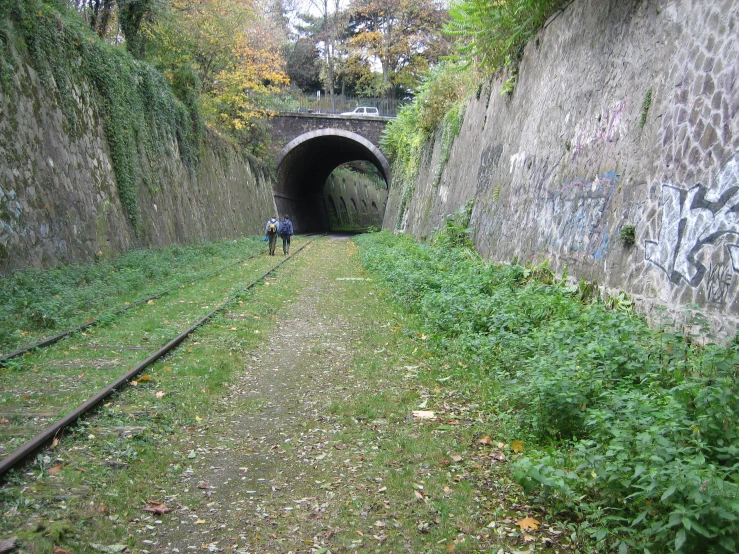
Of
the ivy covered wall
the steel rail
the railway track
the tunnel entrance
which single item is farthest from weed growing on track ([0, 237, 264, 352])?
the tunnel entrance

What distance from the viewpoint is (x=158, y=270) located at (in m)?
15.1

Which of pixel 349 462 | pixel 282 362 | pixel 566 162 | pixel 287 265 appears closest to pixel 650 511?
pixel 349 462

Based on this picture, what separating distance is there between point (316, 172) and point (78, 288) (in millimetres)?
44706

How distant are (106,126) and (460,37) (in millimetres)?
10703

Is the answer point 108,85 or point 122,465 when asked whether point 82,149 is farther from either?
point 122,465

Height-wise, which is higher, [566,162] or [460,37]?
[460,37]

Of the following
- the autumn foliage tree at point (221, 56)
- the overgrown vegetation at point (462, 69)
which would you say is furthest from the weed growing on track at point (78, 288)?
the autumn foliage tree at point (221, 56)

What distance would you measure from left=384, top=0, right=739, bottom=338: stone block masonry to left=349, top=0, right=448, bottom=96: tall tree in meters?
37.2

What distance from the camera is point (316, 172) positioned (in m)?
55.3

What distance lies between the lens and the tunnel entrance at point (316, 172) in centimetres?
4259

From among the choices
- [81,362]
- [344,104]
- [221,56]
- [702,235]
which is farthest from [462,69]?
[344,104]

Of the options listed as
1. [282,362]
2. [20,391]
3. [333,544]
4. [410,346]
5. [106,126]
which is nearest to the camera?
[333,544]

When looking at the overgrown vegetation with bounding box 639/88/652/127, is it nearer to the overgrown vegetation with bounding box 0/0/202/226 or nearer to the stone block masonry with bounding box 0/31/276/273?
the stone block masonry with bounding box 0/31/276/273

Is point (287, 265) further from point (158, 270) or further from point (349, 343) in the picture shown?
point (349, 343)
